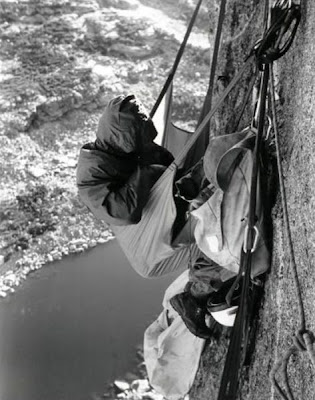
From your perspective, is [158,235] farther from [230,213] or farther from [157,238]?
[230,213]

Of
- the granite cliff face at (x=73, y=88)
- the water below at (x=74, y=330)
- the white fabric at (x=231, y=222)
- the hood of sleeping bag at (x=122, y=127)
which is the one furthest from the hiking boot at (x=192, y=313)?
the water below at (x=74, y=330)

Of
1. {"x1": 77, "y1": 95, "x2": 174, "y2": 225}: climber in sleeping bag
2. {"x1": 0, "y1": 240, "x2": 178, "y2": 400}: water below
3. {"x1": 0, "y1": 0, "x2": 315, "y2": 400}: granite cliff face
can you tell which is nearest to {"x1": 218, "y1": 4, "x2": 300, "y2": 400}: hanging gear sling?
{"x1": 0, "y1": 0, "x2": 315, "y2": 400}: granite cliff face

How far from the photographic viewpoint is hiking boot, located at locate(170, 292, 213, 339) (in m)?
1.11

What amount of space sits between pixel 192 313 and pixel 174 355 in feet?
0.68

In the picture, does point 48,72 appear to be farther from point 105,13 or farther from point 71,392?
point 71,392

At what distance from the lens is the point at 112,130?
3.33 ft

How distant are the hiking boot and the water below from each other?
3.67 metres

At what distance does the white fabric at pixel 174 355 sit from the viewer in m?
1.25

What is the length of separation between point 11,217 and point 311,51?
6.84 metres

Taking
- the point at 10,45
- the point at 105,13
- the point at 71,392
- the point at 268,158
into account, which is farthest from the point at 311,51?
the point at 105,13

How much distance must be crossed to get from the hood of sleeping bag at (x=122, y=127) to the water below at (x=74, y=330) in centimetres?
394

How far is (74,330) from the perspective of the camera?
5.16m

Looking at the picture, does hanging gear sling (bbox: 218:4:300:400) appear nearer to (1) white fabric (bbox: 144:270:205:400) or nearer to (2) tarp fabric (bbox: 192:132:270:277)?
(2) tarp fabric (bbox: 192:132:270:277)

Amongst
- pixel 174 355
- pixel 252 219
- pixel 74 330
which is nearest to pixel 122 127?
pixel 252 219
